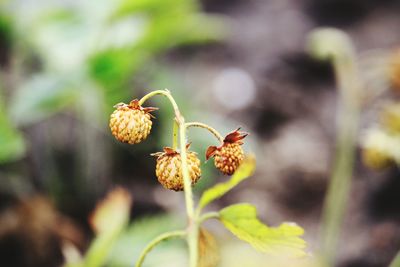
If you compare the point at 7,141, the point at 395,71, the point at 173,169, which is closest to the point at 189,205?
the point at 173,169

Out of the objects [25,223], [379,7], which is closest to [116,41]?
[25,223]

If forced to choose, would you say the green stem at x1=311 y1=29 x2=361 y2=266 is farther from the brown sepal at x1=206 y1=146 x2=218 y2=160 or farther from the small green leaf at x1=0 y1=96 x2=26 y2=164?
the brown sepal at x1=206 y1=146 x2=218 y2=160

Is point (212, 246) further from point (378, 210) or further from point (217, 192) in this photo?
point (378, 210)

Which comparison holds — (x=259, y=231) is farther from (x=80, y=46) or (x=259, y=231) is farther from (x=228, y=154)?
(x=80, y=46)

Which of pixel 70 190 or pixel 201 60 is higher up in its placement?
pixel 201 60

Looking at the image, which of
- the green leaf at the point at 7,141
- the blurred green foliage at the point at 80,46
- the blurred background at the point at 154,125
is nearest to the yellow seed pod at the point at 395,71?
the blurred background at the point at 154,125

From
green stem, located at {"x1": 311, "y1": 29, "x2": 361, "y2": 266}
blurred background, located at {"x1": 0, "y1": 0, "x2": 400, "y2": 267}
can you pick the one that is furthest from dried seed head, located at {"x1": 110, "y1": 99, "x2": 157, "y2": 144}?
green stem, located at {"x1": 311, "y1": 29, "x2": 361, "y2": 266}

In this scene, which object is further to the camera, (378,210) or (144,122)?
(378,210)

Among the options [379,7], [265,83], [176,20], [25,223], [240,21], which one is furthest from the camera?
[240,21]
